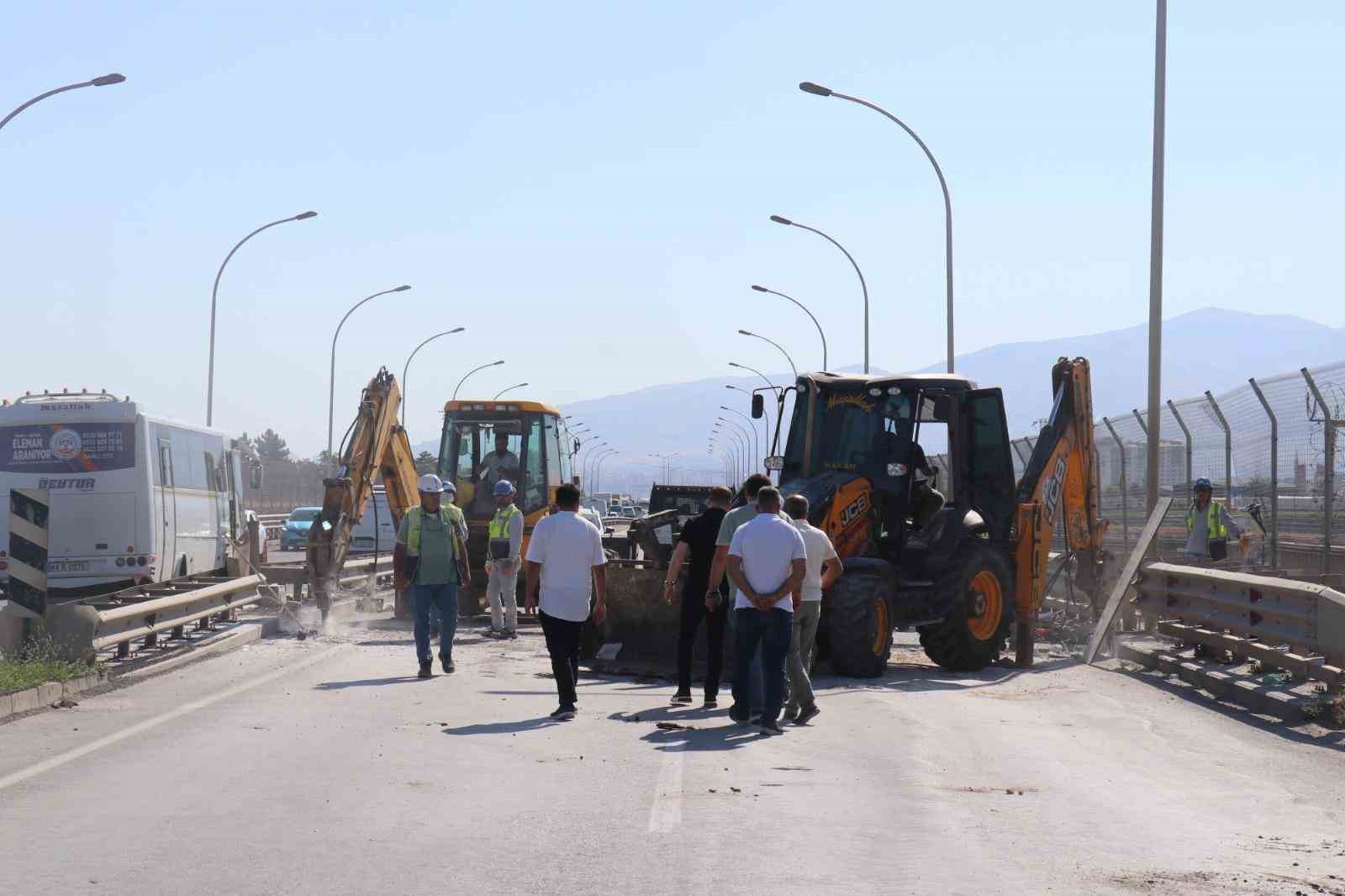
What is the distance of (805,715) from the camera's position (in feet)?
42.2

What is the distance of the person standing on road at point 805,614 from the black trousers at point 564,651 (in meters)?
1.65

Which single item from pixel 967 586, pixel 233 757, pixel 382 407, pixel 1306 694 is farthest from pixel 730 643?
pixel 382 407

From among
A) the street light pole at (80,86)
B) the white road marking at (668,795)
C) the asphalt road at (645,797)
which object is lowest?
the asphalt road at (645,797)

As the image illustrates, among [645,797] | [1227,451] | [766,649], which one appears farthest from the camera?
[1227,451]

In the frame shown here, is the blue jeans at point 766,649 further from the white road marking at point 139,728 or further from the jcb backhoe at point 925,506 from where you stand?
the white road marking at point 139,728

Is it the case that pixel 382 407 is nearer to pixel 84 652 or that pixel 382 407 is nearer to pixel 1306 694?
pixel 84 652

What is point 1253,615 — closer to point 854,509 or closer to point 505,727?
point 854,509

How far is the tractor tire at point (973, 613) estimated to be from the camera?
672 inches

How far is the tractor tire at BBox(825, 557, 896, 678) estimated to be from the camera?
622 inches

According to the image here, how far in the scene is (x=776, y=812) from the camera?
8.72 metres

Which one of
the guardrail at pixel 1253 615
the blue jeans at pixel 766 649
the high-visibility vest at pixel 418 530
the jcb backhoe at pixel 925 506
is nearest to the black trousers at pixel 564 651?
the blue jeans at pixel 766 649

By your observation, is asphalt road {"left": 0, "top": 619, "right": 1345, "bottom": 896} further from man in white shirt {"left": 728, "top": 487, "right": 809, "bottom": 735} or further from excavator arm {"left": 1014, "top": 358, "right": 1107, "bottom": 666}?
excavator arm {"left": 1014, "top": 358, "right": 1107, "bottom": 666}

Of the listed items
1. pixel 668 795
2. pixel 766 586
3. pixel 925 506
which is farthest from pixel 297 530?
pixel 668 795

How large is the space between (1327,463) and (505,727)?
9612 mm
